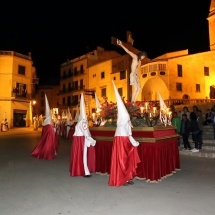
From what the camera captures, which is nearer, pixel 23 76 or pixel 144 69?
pixel 144 69

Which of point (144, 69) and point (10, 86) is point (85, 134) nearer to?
point (144, 69)

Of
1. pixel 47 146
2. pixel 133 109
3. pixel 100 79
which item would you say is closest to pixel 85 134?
pixel 133 109

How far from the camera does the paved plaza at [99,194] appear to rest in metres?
3.62

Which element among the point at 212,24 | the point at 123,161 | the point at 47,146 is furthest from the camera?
the point at 212,24

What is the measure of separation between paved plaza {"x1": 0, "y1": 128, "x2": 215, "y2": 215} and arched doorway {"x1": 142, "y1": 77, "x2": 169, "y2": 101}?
2062cm

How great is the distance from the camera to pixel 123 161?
493cm

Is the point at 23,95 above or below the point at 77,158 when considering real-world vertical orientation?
above

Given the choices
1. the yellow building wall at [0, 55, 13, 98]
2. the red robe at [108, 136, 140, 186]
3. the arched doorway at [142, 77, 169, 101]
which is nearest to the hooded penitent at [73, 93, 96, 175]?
the red robe at [108, 136, 140, 186]

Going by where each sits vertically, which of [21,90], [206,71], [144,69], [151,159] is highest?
[144,69]

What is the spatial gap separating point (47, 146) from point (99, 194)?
16.0 feet

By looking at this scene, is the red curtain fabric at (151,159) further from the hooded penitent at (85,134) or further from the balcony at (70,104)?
the balcony at (70,104)

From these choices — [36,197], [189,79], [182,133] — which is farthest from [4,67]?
[36,197]

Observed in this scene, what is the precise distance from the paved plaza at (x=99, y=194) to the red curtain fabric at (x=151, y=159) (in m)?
0.23

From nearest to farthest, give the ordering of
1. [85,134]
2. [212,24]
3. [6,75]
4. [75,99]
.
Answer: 1. [85,134]
2. [212,24]
3. [6,75]
4. [75,99]
